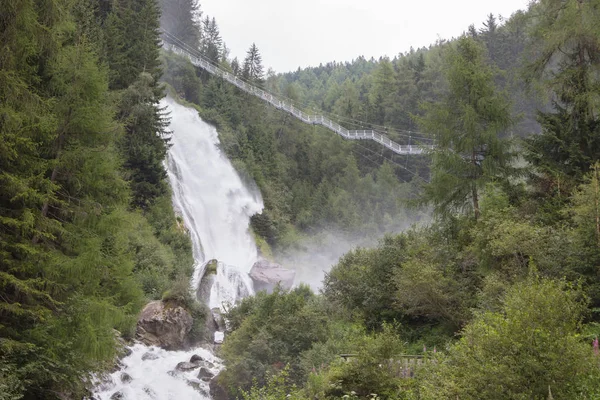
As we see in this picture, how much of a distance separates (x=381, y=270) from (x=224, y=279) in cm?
1243

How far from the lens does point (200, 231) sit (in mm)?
35250

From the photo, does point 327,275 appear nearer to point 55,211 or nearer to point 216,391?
point 216,391

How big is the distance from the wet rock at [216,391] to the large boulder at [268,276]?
13.2 metres

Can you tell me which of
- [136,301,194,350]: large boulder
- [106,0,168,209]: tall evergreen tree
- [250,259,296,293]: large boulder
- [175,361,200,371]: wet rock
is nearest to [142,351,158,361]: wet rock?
[136,301,194,350]: large boulder

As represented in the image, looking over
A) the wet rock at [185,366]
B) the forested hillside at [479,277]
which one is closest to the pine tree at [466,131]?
the forested hillside at [479,277]

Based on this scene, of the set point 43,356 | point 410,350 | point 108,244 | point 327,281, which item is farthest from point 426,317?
point 43,356

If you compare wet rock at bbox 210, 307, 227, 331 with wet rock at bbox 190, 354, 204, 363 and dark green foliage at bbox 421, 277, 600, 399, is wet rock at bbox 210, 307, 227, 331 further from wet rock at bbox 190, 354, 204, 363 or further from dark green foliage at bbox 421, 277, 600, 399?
dark green foliage at bbox 421, 277, 600, 399

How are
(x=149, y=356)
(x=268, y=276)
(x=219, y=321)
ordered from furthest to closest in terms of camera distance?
(x=268, y=276), (x=219, y=321), (x=149, y=356)

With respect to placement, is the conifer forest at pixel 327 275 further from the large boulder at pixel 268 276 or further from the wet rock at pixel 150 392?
the large boulder at pixel 268 276

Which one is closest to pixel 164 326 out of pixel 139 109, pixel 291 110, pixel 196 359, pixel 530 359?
pixel 196 359

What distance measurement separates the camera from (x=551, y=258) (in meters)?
12.7

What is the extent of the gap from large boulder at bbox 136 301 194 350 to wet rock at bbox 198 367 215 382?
2.54 meters

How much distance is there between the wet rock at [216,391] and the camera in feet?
54.4

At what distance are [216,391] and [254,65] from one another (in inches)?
1916
